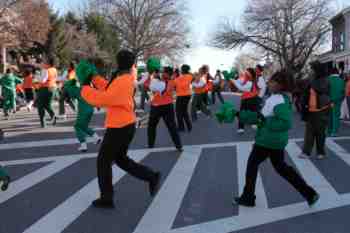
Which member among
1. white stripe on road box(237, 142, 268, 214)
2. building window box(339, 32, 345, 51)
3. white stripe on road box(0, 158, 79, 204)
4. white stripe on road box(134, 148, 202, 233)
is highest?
building window box(339, 32, 345, 51)

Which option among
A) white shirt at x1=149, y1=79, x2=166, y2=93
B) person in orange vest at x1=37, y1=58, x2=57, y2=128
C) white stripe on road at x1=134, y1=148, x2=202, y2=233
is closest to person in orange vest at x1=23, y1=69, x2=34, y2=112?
person in orange vest at x1=37, y1=58, x2=57, y2=128

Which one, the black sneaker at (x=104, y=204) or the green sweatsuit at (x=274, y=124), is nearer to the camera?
the green sweatsuit at (x=274, y=124)

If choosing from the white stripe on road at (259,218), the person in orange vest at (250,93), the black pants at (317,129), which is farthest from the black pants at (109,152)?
the person in orange vest at (250,93)

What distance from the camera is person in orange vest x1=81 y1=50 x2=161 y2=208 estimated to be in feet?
16.5

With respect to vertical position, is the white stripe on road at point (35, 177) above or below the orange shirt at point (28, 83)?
below

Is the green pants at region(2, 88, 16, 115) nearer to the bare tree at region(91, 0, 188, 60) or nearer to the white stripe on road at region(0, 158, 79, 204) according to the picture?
the white stripe on road at region(0, 158, 79, 204)

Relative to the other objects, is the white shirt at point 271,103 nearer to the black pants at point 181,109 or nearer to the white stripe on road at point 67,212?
the white stripe on road at point 67,212

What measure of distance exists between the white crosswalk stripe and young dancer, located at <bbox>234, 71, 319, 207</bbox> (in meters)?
0.22

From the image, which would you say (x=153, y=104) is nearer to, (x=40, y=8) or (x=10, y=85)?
(x=10, y=85)

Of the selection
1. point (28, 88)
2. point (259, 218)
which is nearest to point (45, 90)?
point (28, 88)

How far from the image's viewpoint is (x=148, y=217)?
16.8ft

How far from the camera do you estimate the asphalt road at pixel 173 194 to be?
4.91 meters

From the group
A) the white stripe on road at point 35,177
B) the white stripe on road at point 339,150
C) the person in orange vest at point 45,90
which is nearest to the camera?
the white stripe on road at point 35,177

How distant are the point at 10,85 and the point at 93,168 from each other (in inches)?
403
